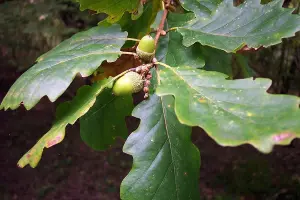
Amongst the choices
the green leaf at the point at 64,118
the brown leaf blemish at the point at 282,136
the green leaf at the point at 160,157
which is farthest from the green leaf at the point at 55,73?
the brown leaf blemish at the point at 282,136

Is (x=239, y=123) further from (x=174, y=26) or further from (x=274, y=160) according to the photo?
(x=274, y=160)

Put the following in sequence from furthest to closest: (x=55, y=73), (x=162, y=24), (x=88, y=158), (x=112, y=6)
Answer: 1. (x=88, y=158)
2. (x=112, y=6)
3. (x=162, y=24)
4. (x=55, y=73)

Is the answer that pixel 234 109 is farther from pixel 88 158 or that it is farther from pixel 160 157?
pixel 88 158

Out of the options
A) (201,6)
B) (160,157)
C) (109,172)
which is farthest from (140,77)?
(109,172)

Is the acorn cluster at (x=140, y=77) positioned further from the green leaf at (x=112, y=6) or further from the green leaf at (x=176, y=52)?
the green leaf at (x=112, y=6)

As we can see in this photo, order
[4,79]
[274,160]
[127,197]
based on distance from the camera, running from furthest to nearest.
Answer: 1. [4,79]
2. [274,160]
3. [127,197]

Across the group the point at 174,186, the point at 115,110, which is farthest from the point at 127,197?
the point at 115,110
